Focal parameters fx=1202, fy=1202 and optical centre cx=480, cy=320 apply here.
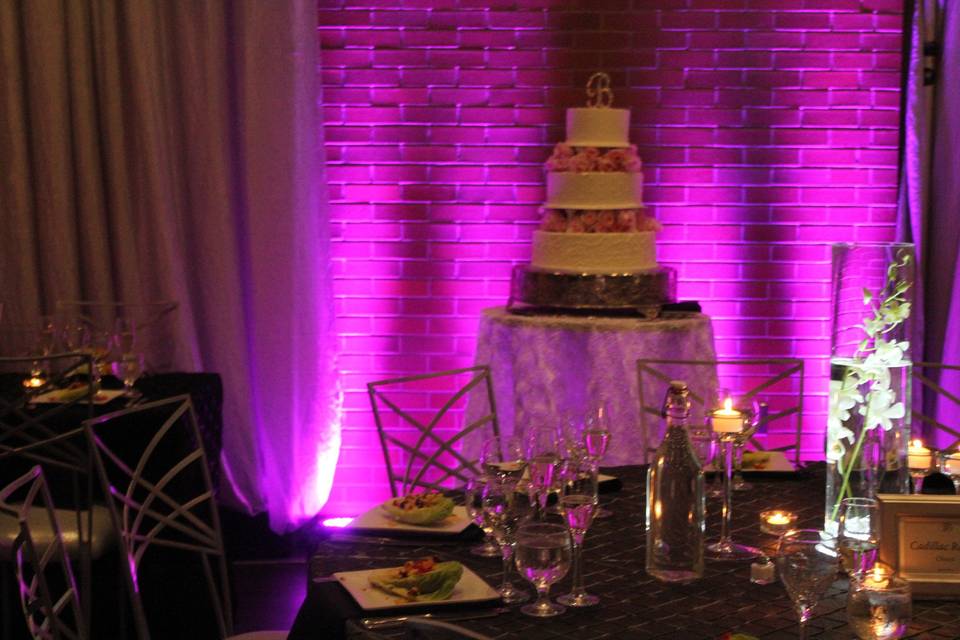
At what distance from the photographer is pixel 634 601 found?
1.84m

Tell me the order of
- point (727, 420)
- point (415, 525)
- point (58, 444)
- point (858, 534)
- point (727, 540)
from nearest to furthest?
point (858, 534) < point (727, 540) < point (415, 525) < point (727, 420) < point (58, 444)

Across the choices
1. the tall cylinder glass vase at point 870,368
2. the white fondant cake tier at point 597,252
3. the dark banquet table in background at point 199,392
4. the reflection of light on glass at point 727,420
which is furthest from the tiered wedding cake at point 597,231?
the tall cylinder glass vase at point 870,368

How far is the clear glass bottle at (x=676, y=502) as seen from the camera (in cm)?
193

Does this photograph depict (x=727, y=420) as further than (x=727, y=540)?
Yes

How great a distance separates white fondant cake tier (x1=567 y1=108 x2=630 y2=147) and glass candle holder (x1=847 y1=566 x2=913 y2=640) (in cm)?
271

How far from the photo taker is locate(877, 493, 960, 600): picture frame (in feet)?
6.08

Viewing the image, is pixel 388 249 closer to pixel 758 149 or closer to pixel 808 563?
pixel 758 149

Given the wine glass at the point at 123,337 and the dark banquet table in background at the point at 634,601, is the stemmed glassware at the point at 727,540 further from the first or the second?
the wine glass at the point at 123,337

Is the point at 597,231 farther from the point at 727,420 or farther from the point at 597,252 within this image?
the point at 727,420

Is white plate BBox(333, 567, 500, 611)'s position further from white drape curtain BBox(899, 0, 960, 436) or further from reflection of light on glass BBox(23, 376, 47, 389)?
white drape curtain BBox(899, 0, 960, 436)

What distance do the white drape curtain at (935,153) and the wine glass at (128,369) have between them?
2996 millimetres

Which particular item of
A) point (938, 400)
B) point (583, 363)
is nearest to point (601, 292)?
point (583, 363)

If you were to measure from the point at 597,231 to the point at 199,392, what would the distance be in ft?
4.78

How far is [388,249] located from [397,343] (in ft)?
1.27
